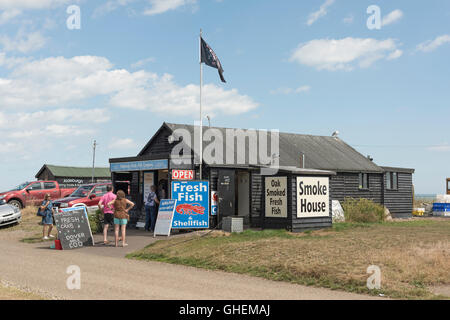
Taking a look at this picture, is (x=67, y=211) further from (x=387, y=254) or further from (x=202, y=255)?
(x=387, y=254)

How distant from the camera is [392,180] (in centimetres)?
3109

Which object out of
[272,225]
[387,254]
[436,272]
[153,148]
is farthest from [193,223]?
[436,272]

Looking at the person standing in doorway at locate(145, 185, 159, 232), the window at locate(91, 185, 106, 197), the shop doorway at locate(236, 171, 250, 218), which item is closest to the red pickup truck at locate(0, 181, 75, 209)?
the window at locate(91, 185, 106, 197)

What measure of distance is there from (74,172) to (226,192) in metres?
35.9

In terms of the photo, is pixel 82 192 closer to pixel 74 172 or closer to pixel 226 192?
pixel 226 192

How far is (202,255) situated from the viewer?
13547mm

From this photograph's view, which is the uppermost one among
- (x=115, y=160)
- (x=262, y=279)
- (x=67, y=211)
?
(x=115, y=160)

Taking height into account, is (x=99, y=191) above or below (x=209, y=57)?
below

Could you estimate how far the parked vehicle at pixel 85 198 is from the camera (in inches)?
942

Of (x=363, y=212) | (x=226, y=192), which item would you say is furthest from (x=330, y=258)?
(x=363, y=212)

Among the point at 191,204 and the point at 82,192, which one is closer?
the point at 191,204

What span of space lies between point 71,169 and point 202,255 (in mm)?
43886

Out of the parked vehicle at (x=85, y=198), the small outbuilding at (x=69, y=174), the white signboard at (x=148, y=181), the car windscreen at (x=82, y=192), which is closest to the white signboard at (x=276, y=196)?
the white signboard at (x=148, y=181)
